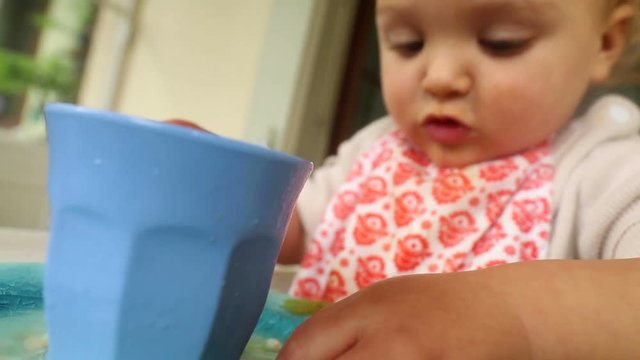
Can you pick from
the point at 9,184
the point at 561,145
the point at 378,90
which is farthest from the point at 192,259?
the point at 378,90

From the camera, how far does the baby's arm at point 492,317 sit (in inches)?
10.1

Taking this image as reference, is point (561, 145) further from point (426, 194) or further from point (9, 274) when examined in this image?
point (9, 274)

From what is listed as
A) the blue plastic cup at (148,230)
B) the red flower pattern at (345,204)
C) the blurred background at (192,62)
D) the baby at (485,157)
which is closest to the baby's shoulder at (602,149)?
the baby at (485,157)

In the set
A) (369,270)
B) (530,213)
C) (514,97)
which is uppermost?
(514,97)

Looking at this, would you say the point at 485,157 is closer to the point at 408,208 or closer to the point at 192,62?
the point at 408,208

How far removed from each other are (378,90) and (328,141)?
0.41m

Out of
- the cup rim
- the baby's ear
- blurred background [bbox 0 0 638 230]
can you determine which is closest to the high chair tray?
the cup rim

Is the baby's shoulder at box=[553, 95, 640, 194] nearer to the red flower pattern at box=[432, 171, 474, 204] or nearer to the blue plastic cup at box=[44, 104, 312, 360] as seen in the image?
the red flower pattern at box=[432, 171, 474, 204]

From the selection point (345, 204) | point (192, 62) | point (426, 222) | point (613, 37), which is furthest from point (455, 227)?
point (192, 62)

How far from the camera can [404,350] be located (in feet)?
0.81

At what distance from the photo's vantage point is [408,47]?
0.60 meters

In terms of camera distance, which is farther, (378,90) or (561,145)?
(378,90)

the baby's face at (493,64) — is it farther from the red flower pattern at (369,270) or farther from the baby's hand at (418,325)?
the baby's hand at (418,325)

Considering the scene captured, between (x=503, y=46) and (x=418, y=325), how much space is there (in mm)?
370
